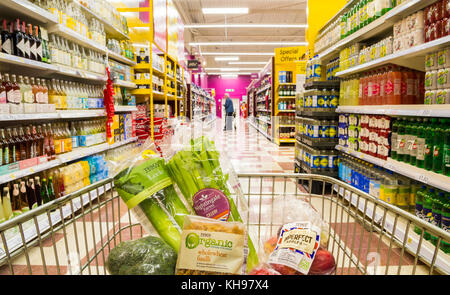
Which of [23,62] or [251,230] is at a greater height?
[23,62]

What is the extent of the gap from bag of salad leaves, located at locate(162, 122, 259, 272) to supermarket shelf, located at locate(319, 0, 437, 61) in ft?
6.90

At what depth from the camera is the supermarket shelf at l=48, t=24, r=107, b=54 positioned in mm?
2936

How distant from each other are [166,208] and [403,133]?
2.31 meters

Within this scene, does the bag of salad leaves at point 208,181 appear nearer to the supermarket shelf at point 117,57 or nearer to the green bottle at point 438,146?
the green bottle at point 438,146

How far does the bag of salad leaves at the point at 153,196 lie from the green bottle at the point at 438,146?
189 cm

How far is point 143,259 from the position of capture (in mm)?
824

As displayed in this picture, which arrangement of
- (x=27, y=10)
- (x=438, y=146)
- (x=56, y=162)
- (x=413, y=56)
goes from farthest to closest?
(x=56, y=162)
(x=27, y=10)
(x=413, y=56)
(x=438, y=146)

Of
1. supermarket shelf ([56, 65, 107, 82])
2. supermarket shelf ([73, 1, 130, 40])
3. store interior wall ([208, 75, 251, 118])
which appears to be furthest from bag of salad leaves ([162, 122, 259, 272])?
store interior wall ([208, 75, 251, 118])

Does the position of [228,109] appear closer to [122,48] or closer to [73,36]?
[122,48]

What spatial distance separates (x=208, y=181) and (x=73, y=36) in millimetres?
2992

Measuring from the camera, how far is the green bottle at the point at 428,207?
2170mm

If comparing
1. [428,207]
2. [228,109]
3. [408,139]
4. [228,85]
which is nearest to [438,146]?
[408,139]

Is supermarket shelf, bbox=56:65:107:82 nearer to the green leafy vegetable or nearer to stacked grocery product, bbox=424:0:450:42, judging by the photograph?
the green leafy vegetable
